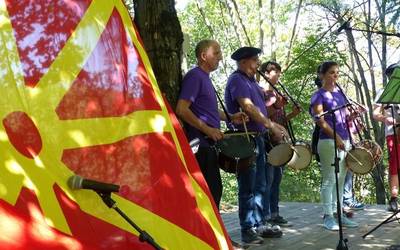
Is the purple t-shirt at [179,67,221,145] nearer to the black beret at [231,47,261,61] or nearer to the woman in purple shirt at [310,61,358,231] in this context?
the black beret at [231,47,261,61]

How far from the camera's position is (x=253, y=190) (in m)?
5.08

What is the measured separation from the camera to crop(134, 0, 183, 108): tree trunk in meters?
4.14

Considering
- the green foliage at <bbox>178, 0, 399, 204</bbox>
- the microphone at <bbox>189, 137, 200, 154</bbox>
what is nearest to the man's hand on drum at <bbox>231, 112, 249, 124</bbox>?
the microphone at <bbox>189, 137, 200, 154</bbox>

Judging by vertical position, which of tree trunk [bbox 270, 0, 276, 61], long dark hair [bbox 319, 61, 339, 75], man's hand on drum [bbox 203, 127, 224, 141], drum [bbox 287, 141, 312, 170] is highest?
tree trunk [bbox 270, 0, 276, 61]

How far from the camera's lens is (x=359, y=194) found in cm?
1717

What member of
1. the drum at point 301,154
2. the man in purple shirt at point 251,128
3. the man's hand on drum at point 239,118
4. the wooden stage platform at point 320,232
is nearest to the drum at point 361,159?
the drum at point 301,154

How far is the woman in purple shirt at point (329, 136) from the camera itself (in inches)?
224

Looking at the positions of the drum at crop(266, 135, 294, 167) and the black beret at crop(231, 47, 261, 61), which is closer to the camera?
the black beret at crop(231, 47, 261, 61)

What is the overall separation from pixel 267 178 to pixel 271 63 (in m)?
1.52

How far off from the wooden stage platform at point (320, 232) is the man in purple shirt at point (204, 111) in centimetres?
99

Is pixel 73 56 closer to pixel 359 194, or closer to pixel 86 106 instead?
pixel 86 106

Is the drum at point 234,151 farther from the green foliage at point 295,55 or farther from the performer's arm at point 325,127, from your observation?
the green foliage at point 295,55

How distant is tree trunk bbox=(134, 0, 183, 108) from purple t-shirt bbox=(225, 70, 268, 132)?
0.98 meters

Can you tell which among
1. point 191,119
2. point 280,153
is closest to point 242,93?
point 280,153
